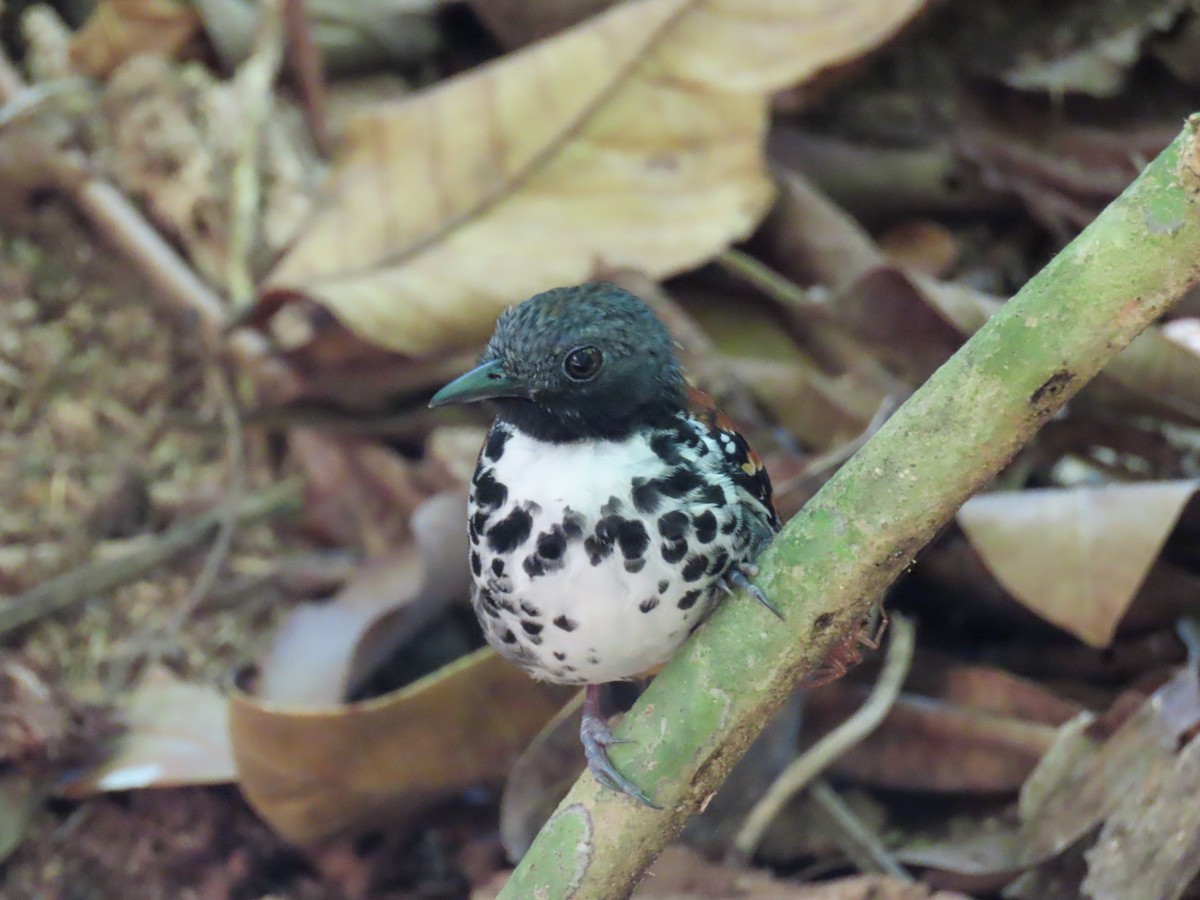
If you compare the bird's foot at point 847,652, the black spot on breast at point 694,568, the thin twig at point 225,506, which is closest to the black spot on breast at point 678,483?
the black spot on breast at point 694,568

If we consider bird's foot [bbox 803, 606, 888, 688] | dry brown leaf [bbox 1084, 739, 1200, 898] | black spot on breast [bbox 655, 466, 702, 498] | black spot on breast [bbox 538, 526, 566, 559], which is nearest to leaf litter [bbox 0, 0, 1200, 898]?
dry brown leaf [bbox 1084, 739, 1200, 898]

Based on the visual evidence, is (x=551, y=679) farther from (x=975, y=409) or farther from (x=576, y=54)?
(x=576, y=54)

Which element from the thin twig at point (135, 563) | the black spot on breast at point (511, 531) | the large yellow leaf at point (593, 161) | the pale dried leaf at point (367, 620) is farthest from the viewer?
the large yellow leaf at point (593, 161)

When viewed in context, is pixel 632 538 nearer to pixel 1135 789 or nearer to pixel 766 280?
pixel 1135 789

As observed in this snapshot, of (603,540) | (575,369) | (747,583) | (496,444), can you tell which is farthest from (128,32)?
(747,583)

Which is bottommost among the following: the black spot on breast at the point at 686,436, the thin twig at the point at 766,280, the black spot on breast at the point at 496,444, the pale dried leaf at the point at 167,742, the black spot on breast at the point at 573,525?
the pale dried leaf at the point at 167,742

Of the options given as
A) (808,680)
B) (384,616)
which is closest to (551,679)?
(808,680)

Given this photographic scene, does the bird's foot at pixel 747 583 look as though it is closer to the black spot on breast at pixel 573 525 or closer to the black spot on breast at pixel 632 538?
the black spot on breast at pixel 632 538
